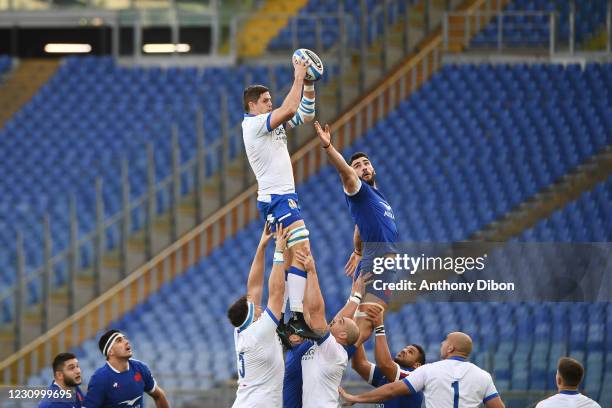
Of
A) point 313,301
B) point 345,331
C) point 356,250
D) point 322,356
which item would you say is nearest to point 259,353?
point 322,356

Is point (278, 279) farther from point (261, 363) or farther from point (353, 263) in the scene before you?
point (353, 263)

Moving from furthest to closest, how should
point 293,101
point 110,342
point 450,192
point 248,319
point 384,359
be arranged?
point 450,192, point 110,342, point 384,359, point 293,101, point 248,319

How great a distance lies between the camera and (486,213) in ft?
60.8

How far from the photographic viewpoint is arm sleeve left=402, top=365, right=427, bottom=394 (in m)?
10.1

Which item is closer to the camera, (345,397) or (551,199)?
(345,397)

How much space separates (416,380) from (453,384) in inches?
11.5

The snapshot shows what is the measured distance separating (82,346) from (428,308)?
5.02 metres

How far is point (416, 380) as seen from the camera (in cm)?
1014

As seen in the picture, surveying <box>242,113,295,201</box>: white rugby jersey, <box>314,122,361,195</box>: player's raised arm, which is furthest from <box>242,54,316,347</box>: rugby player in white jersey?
<box>314,122,361,195</box>: player's raised arm

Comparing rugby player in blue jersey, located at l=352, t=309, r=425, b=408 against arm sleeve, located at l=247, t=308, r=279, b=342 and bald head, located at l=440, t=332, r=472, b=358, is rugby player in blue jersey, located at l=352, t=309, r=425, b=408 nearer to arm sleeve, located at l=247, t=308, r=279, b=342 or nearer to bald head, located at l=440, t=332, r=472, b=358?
bald head, located at l=440, t=332, r=472, b=358

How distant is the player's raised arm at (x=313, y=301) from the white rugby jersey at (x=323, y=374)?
11 centimetres

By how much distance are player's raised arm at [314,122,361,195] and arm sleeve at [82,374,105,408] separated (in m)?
2.66

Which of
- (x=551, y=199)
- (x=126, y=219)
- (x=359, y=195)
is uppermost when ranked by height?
(x=359, y=195)

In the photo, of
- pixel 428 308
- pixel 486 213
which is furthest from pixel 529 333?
pixel 486 213
